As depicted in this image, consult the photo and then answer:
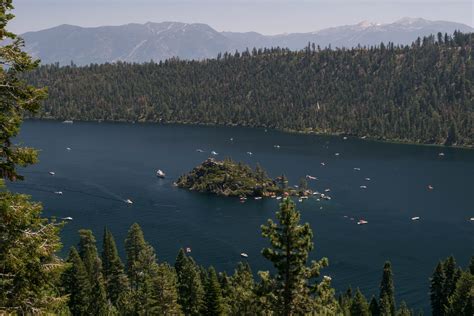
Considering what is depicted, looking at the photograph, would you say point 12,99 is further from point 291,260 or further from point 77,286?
point 77,286

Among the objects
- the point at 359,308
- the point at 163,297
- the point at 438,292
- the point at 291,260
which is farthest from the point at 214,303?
the point at 438,292

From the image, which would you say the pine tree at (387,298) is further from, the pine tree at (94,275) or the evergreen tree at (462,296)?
the pine tree at (94,275)

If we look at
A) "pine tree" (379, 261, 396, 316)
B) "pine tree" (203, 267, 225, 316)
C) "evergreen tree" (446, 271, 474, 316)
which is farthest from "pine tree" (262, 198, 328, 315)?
"pine tree" (379, 261, 396, 316)

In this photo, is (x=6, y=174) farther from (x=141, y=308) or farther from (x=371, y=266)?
(x=371, y=266)

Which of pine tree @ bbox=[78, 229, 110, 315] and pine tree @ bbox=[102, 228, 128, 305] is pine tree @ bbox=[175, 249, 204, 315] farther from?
pine tree @ bbox=[102, 228, 128, 305]

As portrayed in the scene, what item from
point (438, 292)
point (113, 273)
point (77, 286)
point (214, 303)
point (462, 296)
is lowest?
point (438, 292)

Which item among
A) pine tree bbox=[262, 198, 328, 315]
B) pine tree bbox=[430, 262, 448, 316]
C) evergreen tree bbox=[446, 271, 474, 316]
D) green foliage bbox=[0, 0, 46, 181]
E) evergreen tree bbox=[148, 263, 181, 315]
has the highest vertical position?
green foliage bbox=[0, 0, 46, 181]

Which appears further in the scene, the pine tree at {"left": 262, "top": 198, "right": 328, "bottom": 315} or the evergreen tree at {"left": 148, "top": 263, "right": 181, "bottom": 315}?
the evergreen tree at {"left": 148, "top": 263, "right": 181, "bottom": 315}

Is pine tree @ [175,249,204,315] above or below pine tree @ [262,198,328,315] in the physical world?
below
